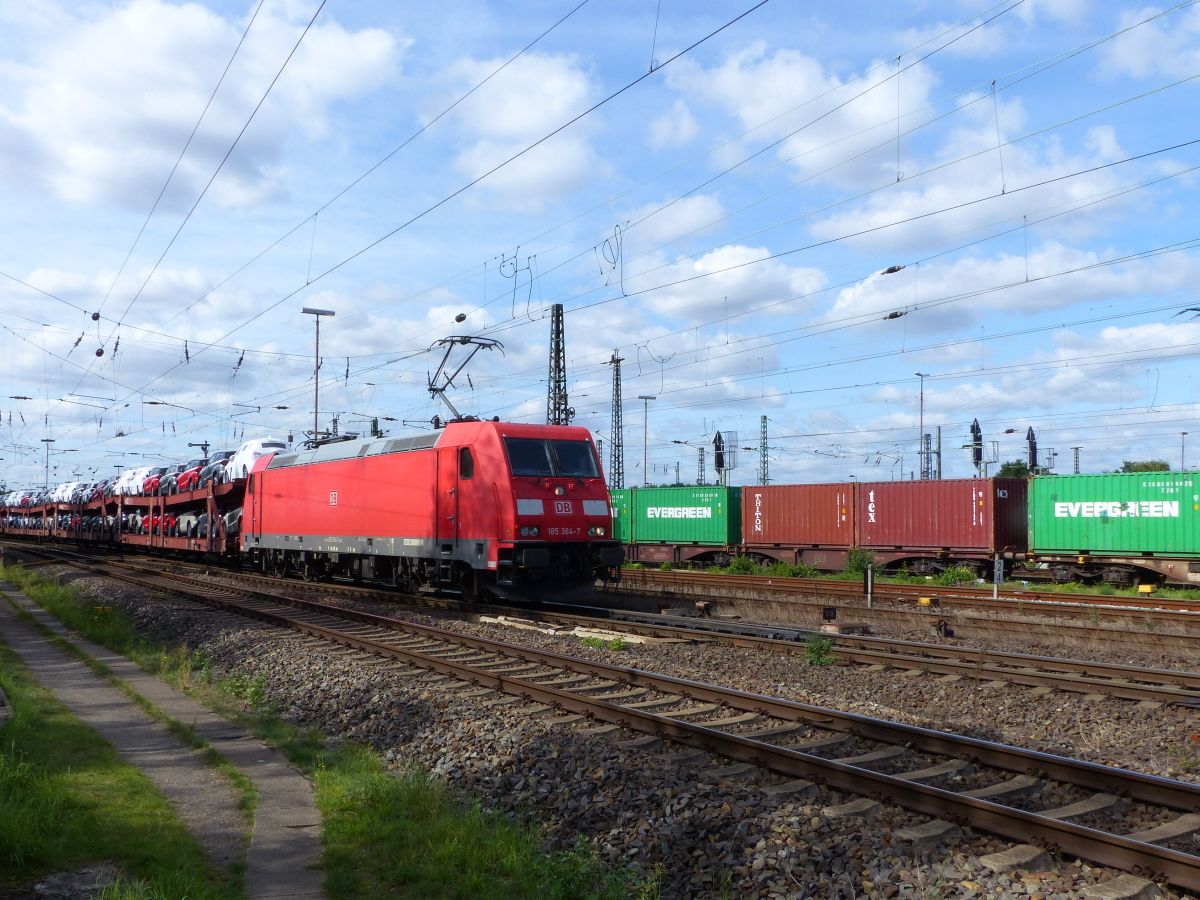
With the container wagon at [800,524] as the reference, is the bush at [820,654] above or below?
below

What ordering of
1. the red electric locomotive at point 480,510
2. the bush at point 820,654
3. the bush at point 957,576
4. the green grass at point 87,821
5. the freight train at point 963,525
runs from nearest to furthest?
the green grass at point 87,821 < the bush at point 820,654 < the red electric locomotive at point 480,510 < the freight train at point 963,525 < the bush at point 957,576

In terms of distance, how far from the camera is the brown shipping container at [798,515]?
28359 mm

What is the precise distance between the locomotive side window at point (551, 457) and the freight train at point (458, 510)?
23 mm

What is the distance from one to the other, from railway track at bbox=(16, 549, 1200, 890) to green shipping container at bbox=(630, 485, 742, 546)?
20.5m

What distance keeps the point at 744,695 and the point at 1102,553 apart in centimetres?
1876

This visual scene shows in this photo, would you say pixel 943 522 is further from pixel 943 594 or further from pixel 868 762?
pixel 868 762

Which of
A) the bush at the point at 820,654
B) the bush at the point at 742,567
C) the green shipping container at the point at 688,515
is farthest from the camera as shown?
the green shipping container at the point at 688,515

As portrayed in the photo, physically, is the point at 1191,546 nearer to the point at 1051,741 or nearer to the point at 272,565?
the point at 1051,741

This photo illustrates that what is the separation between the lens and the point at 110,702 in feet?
32.8

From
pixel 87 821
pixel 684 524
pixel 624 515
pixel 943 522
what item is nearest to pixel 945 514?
pixel 943 522

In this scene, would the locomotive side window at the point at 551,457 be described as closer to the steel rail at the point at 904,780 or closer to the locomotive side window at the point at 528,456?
the locomotive side window at the point at 528,456

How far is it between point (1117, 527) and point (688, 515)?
13.4 meters

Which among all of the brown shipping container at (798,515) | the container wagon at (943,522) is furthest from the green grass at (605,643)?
the brown shipping container at (798,515)

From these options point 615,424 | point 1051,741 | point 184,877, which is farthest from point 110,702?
point 615,424
